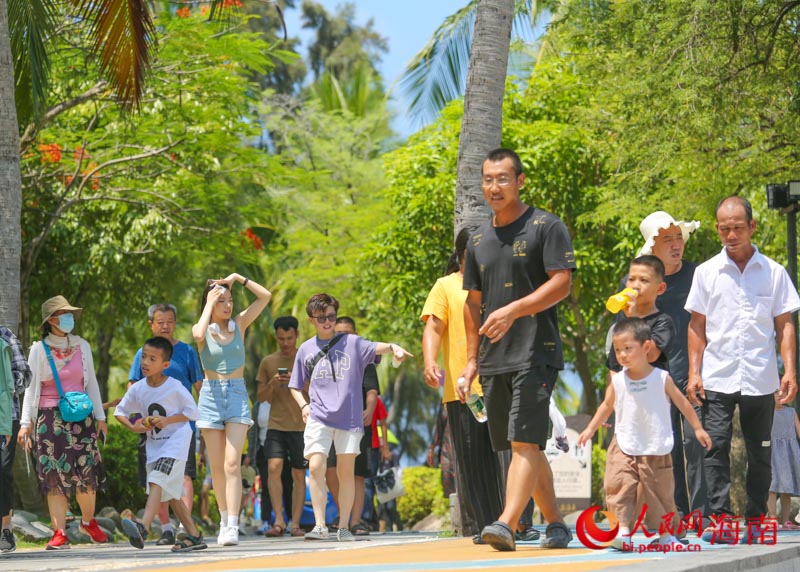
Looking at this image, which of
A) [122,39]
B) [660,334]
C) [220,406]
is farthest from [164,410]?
[122,39]

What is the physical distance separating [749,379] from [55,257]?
18576mm

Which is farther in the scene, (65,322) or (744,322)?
(65,322)

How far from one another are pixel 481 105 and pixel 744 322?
378 centimetres

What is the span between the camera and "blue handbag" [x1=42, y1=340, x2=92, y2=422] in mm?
11148

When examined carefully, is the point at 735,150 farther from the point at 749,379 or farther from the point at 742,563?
the point at 742,563

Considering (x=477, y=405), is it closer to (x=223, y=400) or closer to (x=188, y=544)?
(x=188, y=544)

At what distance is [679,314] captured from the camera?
966 cm

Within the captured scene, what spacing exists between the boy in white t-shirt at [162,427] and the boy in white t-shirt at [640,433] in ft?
11.2

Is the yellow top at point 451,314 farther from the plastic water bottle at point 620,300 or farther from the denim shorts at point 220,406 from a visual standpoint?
the denim shorts at point 220,406

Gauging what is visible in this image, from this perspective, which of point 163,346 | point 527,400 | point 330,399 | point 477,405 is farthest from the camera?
point 330,399

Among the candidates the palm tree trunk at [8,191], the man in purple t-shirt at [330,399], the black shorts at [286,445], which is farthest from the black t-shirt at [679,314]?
the palm tree trunk at [8,191]

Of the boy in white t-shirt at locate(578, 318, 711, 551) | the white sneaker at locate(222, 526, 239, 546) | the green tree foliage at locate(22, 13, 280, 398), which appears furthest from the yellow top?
the green tree foliage at locate(22, 13, 280, 398)

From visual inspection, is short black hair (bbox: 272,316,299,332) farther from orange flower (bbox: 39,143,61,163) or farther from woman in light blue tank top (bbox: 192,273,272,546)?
orange flower (bbox: 39,143,61,163)

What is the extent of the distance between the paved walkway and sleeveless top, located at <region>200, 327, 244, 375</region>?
1.58m
